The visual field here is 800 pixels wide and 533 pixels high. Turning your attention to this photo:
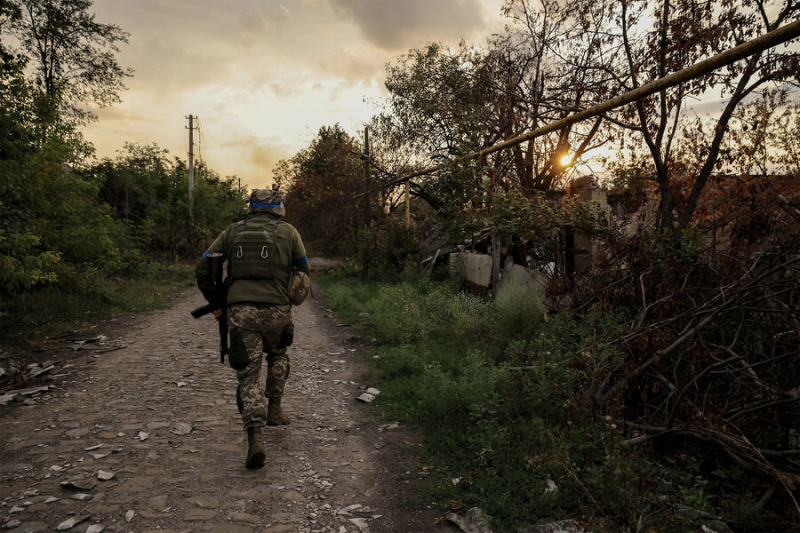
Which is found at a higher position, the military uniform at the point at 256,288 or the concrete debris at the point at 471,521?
the military uniform at the point at 256,288

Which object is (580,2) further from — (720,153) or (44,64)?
(44,64)

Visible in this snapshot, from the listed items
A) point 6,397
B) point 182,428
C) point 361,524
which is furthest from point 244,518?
point 6,397

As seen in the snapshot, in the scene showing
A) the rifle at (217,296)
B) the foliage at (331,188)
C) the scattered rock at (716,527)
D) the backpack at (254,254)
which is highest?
the foliage at (331,188)

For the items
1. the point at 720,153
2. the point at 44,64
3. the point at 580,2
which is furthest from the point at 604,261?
the point at 44,64

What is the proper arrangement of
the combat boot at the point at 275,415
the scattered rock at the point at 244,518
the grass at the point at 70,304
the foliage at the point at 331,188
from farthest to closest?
the foliage at the point at 331,188
the grass at the point at 70,304
the combat boot at the point at 275,415
the scattered rock at the point at 244,518

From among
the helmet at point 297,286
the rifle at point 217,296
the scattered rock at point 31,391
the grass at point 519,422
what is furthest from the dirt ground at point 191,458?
the helmet at point 297,286

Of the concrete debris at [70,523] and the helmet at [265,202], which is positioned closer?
the concrete debris at [70,523]

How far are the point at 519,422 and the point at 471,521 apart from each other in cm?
118

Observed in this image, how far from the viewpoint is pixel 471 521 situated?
109 inches

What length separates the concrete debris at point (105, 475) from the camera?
315 centimetres

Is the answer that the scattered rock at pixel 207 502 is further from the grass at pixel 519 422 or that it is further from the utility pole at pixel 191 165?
the utility pole at pixel 191 165

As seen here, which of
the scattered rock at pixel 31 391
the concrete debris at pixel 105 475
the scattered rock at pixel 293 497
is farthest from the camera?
the scattered rock at pixel 31 391

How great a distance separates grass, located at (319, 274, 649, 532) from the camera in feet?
9.10

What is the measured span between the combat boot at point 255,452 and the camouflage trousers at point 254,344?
0.08m
